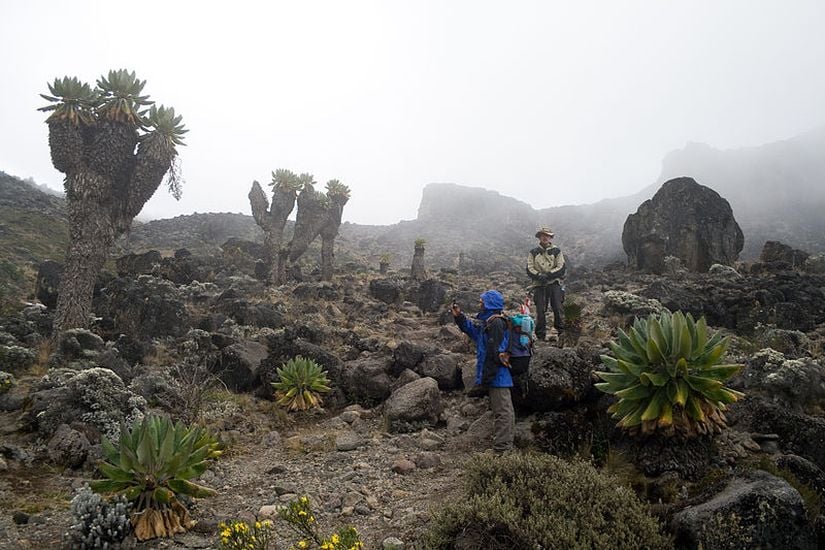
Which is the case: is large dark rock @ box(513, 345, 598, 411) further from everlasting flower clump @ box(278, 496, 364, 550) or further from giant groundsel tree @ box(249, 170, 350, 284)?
giant groundsel tree @ box(249, 170, 350, 284)

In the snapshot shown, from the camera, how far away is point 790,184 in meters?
60.7

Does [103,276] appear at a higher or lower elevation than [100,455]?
higher

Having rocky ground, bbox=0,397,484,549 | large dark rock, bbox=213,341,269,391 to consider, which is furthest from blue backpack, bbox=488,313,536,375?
large dark rock, bbox=213,341,269,391

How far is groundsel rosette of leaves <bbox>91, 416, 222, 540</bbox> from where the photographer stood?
12.6ft

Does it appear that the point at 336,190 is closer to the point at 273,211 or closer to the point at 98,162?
the point at 273,211

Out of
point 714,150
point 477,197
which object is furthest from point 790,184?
point 477,197

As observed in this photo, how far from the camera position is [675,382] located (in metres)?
4.57

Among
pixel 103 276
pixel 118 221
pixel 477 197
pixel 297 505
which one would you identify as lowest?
pixel 297 505

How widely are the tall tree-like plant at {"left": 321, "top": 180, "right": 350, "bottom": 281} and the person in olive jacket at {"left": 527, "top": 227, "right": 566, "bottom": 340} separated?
16951 mm

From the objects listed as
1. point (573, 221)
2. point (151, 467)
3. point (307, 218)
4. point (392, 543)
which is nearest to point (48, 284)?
point (307, 218)

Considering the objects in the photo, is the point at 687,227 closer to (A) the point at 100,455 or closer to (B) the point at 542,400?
(B) the point at 542,400

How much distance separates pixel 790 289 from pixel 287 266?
2172cm

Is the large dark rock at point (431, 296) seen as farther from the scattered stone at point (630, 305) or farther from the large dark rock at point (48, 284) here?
the large dark rock at point (48, 284)

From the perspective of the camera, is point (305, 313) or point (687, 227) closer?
point (305, 313)
